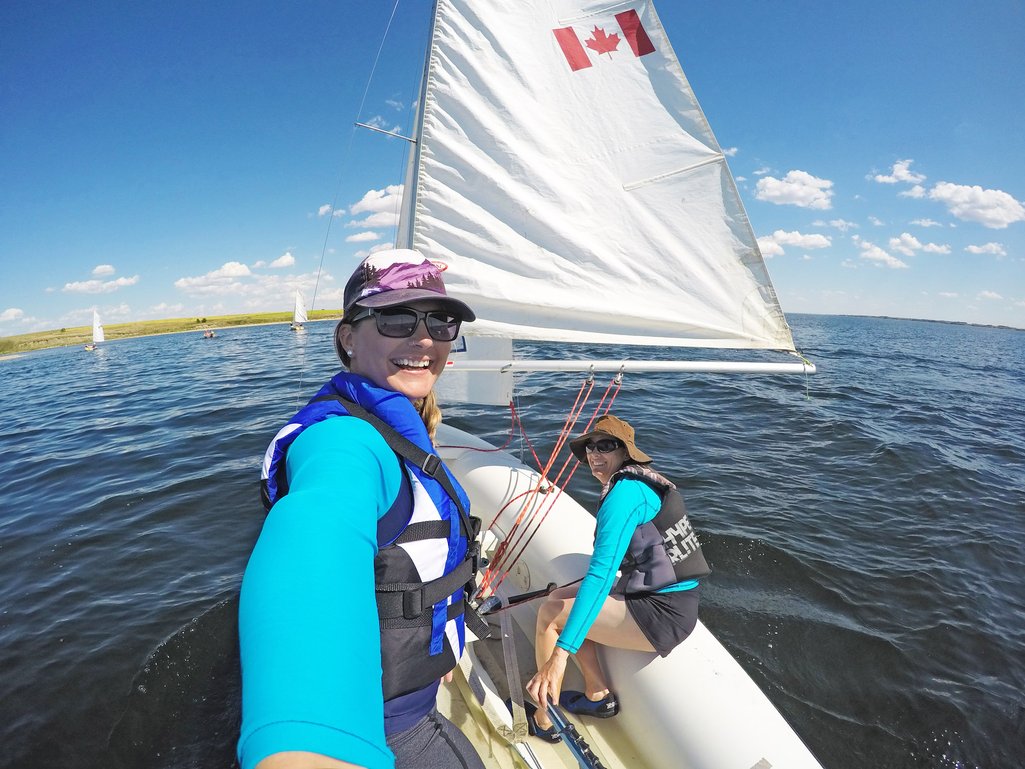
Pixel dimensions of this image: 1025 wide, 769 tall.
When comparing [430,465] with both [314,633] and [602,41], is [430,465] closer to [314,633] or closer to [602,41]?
[314,633]

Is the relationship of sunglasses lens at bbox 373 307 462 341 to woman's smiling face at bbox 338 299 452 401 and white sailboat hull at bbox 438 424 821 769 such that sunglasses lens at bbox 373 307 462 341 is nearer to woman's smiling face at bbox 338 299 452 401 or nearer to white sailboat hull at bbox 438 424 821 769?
woman's smiling face at bbox 338 299 452 401

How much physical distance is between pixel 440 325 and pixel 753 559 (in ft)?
17.2

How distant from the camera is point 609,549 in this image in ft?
8.79

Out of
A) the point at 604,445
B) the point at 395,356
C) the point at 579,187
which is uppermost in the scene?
the point at 579,187

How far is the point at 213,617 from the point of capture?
4.50m

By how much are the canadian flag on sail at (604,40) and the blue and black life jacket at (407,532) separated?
407 centimetres

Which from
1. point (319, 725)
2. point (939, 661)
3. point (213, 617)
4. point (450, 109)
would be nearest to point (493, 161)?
point (450, 109)

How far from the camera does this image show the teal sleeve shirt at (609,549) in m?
2.58

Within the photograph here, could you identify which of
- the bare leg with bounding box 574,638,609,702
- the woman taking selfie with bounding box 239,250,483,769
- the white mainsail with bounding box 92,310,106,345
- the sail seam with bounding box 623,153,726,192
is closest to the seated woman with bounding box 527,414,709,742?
the bare leg with bounding box 574,638,609,702

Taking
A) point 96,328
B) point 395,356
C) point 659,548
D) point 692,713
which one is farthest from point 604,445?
point 96,328

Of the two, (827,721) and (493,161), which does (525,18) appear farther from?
(827,721)

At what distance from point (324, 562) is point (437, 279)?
3.59 feet

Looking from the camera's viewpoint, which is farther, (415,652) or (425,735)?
(425,735)

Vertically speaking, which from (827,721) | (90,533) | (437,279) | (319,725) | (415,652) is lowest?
(827,721)
